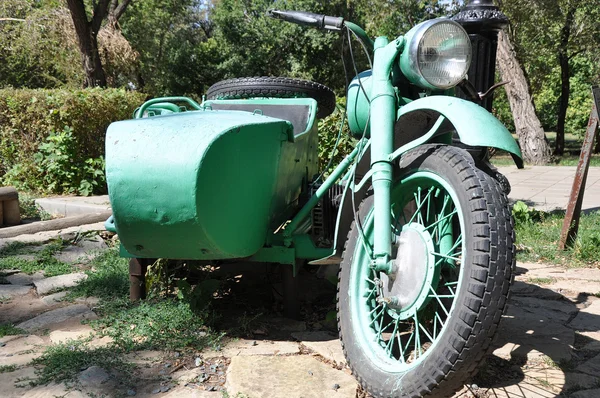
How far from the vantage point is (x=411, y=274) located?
87.0 inches

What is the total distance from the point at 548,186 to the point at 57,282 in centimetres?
806

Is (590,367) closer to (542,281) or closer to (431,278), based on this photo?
(431,278)

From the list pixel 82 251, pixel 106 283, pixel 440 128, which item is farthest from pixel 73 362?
pixel 82 251

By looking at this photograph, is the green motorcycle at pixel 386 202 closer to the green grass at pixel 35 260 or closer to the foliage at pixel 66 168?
the green grass at pixel 35 260

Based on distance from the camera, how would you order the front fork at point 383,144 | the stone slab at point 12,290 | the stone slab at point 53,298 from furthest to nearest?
1. the stone slab at point 12,290
2. the stone slab at point 53,298
3. the front fork at point 383,144

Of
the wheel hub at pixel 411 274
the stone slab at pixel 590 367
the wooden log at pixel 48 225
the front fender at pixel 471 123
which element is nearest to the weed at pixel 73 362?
the wheel hub at pixel 411 274

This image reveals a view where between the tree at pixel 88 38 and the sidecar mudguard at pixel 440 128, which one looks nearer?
the sidecar mudguard at pixel 440 128

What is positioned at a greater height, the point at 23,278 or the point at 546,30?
the point at 546,30

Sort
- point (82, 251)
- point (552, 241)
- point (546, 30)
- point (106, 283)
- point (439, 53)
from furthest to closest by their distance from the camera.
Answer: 1. point (546, 30)
2. point (552, 241)
3. point (82, 251)
4. point (106, 283)
5. point (439, 53)

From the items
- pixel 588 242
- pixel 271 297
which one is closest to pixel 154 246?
pixel 271 297

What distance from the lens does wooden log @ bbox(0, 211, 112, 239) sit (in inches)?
223

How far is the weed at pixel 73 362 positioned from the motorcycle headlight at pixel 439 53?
1804 millimetres

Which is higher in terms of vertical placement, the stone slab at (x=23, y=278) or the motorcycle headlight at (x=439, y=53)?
the motorcycle headlight at (x=439, y=53)

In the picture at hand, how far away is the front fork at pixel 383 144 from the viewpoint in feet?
7.29
